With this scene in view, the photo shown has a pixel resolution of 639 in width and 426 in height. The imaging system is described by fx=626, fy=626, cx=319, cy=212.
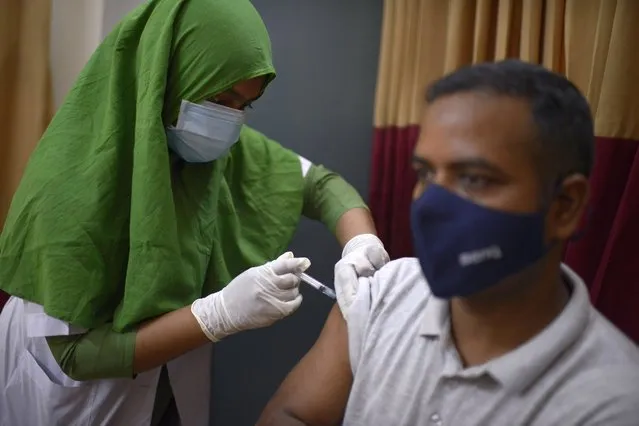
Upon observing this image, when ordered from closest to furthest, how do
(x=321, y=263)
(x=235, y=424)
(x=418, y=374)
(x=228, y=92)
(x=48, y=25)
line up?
1. (x=418, y=374)
2. (x=228, y=92)
3. (x=48, y=25)
4. (x=321, y=263)
5. (x=235, y=424)

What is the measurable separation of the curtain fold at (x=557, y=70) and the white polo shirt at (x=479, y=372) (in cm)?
51

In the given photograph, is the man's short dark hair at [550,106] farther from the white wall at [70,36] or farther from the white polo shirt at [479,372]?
the white wall at [70,36]

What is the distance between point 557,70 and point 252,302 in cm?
96

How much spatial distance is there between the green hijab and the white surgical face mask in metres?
0.03

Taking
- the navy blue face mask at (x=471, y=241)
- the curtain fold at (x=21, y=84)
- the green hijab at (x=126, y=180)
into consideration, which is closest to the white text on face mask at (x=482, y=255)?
the navy blue face mask at (x=471, y=241)

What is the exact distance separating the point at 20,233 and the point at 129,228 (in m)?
0.24

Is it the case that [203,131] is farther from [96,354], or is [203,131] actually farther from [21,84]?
[21,84]

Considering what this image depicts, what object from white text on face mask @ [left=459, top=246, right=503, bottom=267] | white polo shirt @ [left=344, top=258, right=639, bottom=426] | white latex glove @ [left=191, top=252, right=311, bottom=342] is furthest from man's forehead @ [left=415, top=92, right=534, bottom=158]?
white latex glove @ [left=191, top=252, right=311, bottom=342]

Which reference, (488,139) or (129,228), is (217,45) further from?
(488,139)

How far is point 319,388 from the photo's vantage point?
1141 mm

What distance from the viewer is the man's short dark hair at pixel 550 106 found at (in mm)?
900

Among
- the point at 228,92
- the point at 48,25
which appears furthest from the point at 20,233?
the point at 48,25

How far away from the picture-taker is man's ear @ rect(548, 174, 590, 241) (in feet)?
3.01

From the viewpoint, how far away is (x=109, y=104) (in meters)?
1.43
